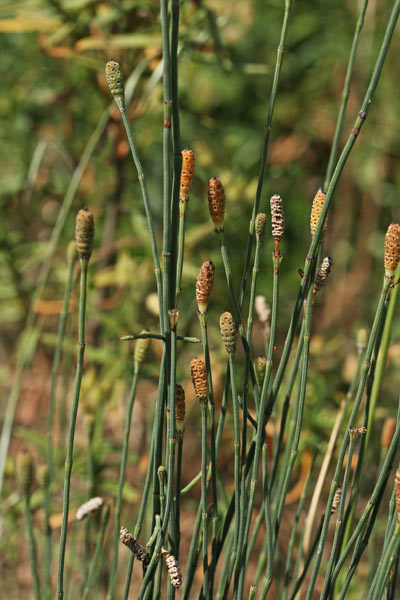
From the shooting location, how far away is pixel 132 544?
0.55 m

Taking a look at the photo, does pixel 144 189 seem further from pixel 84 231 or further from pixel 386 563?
pixel 386 563

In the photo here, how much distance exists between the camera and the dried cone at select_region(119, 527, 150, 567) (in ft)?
1.79

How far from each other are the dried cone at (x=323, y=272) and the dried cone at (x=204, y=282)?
0.10 m

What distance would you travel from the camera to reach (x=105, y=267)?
1241 mm

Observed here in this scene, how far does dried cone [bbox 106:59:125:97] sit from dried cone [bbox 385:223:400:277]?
0.24 metres

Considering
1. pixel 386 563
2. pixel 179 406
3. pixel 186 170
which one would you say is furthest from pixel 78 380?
pixel 386 563

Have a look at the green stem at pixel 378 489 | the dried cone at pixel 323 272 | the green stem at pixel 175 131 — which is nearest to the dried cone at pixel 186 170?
the green stem at pixel 175 131

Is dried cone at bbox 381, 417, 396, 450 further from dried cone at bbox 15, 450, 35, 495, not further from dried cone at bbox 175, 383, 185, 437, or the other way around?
dried cone at bbox 15, 450, 35, 495

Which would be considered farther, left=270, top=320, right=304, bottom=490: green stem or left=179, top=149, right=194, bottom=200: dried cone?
left=270, top=320, right=304, bottom=490: green stem

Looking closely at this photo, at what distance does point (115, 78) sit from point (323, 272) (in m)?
0.23

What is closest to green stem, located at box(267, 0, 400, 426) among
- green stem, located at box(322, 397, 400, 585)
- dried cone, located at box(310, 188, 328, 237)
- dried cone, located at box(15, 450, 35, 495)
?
dried cone, located at box(310, 188, 328, 237)

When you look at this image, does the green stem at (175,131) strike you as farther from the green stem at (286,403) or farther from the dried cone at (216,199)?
the green stem at (286,403)

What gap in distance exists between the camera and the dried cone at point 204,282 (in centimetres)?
54

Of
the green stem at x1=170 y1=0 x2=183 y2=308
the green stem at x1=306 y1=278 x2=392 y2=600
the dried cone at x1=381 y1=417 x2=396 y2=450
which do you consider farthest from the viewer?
the dried cone at x1=381 y1=417 x2=396 y2=450
